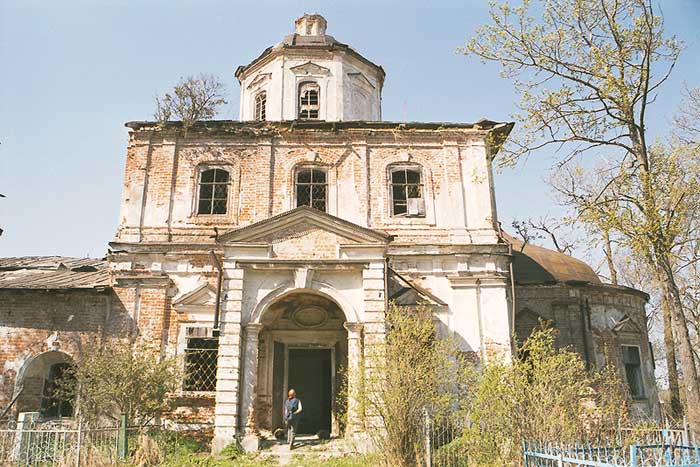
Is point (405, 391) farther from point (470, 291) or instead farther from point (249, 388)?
point (470, 291)

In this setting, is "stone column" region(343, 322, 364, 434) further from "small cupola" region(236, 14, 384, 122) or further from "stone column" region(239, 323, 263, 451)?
"small cupola" region(236, 14, 384, 122)

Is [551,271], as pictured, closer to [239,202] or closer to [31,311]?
[239,202]

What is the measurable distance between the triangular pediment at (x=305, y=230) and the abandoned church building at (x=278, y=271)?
1.4 inches

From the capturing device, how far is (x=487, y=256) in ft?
49.6

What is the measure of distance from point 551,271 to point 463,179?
5761 mm

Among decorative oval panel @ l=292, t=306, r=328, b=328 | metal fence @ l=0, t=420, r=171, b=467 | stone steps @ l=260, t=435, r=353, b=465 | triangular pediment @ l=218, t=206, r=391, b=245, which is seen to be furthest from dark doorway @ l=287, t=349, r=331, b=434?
metal fence @ l=0, t=420, r=171, b=467

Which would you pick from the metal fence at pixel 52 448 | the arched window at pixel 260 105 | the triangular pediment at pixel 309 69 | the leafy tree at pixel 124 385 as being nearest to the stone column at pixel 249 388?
the leafy tree at pixel 124 385

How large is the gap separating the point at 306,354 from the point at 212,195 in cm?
509

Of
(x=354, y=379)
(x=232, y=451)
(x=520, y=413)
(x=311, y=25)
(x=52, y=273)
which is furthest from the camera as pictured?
(x=311, y=25)

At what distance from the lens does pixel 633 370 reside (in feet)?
63.4

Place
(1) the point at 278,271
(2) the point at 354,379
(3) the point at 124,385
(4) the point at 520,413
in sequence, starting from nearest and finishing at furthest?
(4) the point at 520,413 < (2) the point at 354,379 < (3) the point at 124,385 < (1) the point at 278,271

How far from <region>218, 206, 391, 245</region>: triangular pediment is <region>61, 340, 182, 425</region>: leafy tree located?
3200mm

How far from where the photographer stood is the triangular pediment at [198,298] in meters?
14.5

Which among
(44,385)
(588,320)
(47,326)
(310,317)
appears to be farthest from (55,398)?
(588,320)
